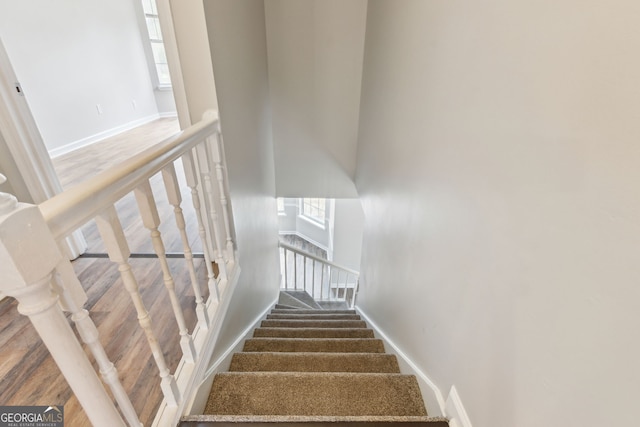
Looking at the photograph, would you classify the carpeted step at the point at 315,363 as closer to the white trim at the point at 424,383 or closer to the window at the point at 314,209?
the white trim at the point at 424,383

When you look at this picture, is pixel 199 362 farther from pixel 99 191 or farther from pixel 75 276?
pixel 99 191

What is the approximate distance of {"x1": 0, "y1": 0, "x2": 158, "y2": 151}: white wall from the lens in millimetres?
3428

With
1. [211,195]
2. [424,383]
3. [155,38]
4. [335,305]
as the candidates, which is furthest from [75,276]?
[155,38]

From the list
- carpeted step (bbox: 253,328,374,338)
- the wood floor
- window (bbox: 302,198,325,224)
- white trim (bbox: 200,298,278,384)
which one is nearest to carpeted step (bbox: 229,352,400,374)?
white trim (bbox: 200,298,278,384)

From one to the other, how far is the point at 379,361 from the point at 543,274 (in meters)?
1.23

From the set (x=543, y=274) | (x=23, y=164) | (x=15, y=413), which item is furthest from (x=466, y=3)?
(x=23, y=164)

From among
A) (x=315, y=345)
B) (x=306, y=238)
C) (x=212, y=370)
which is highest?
(x=212, y=370)

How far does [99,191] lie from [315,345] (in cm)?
168

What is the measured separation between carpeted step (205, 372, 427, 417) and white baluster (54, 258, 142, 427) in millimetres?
520

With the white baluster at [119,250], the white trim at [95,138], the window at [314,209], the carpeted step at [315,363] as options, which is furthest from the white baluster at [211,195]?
the window at [314,209]

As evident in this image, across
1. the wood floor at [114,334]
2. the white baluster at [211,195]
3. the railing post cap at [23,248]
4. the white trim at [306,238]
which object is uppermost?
the railing post cap at [23,248]

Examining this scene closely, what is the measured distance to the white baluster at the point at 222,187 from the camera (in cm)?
147

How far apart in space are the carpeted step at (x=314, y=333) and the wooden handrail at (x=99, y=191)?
5.71 ft

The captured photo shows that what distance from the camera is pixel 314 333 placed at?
7.86 feet
